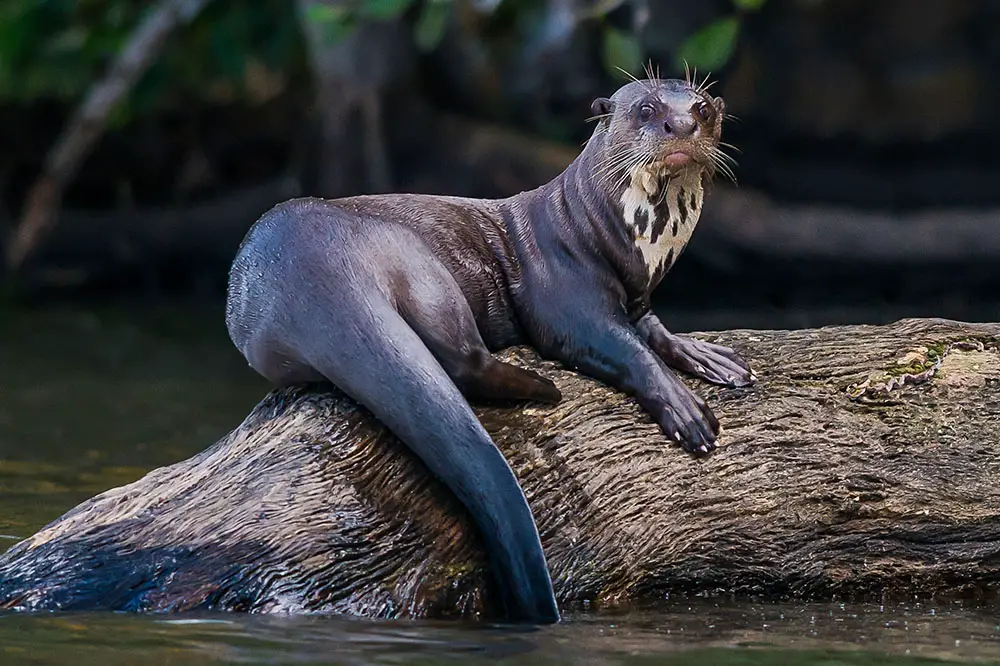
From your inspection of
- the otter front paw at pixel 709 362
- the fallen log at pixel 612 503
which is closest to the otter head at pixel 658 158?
the otter front paw at pixel 709 362

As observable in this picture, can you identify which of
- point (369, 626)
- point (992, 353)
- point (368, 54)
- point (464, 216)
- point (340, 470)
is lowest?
point (369, 626)

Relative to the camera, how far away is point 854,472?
373 centimetres

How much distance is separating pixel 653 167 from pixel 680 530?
0.87 meters

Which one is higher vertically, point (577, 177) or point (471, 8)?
point (471, 8)

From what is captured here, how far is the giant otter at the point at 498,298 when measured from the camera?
11.1 ft

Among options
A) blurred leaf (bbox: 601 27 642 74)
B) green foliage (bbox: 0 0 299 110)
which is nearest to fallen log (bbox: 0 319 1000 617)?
blurred leaf (bbox: 601 27 642 74)

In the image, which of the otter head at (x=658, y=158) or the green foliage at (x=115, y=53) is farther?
the green foliage at (x=115, y=53)

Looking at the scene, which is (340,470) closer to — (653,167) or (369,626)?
(369,626)

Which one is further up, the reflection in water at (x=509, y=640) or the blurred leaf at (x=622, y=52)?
the blurred leaf at (x=622, y=52)

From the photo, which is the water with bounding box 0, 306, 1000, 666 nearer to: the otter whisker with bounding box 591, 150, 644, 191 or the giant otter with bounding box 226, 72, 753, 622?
the giant otter with bounding box 226, 72, 753, 622

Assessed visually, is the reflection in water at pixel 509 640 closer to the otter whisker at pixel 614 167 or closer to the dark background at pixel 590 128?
the otter whisker at pixel 614 167

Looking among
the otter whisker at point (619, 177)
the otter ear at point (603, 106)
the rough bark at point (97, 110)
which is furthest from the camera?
the rough bark at point (97, 110)

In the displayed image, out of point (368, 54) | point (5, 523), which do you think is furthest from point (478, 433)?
point (368, 54)

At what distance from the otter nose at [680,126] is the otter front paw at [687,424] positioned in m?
0.59
